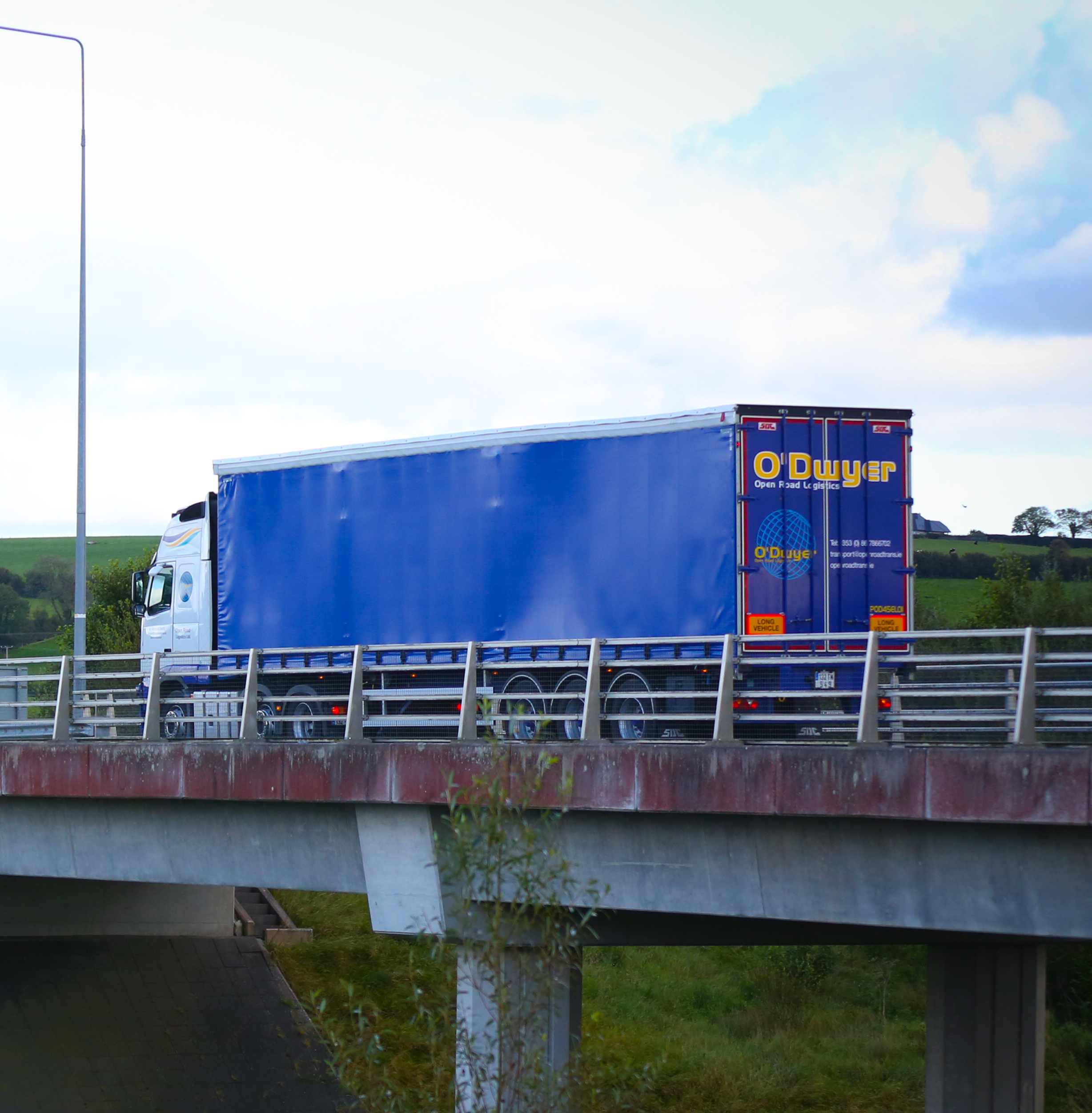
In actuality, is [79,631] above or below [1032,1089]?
above

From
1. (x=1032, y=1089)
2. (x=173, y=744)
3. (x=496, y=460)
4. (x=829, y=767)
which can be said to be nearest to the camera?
(x=829, y=767)

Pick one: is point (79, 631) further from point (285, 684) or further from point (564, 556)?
point (564, 556)

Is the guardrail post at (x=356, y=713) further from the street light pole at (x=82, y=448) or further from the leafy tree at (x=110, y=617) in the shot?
the leafy tree at (x=110, y=617)

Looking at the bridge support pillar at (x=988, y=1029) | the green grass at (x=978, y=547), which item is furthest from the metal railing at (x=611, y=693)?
the green grass at (x=978, y=547)

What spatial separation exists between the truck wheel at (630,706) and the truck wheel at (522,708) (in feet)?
2.92

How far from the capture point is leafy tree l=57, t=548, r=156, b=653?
58906 millimetres

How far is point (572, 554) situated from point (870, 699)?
821 centimetres

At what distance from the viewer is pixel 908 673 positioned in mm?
19484

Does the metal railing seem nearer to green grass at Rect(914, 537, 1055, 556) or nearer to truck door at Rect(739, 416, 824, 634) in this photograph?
truck door at Rect(739, 416, 824, 634)

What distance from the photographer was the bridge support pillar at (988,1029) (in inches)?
720

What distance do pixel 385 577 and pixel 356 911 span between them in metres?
14.7

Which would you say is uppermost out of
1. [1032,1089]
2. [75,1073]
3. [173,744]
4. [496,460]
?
[496,460]

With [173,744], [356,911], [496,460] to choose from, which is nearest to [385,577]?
[496,460]

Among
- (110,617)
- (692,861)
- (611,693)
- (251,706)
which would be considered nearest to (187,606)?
(251,706)
